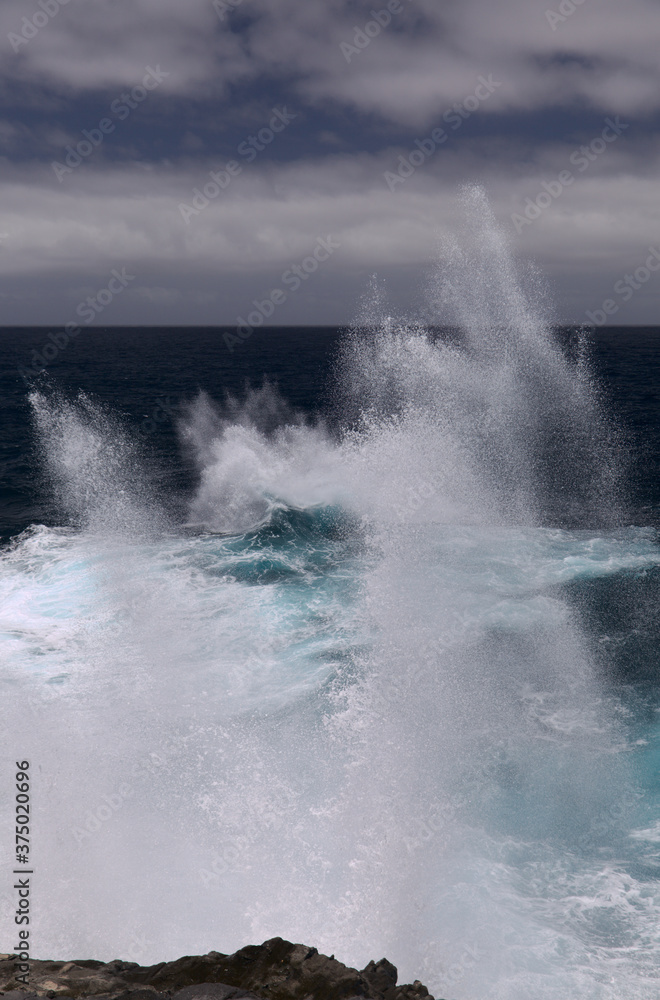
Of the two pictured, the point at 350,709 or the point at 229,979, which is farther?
the point at 350,709

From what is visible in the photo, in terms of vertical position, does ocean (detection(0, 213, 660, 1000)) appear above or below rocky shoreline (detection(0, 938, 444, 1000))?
above

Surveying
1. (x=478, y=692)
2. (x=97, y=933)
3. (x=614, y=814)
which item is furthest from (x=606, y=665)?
(x=97, y=933)

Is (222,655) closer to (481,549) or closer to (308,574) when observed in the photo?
(308,574)

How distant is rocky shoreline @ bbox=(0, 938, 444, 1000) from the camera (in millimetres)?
8727

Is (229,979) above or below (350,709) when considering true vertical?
below

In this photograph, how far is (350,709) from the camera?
17125 millimetres

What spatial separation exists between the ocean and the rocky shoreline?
170 cm

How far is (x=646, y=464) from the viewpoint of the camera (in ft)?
134

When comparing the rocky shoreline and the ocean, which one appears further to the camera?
the ocean

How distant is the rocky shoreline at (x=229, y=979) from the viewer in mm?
8727

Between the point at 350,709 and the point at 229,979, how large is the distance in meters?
8.16

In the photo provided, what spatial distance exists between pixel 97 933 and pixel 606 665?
1476cm

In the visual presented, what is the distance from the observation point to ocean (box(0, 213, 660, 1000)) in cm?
1170

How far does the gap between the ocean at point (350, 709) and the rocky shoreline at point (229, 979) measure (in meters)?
1.70
